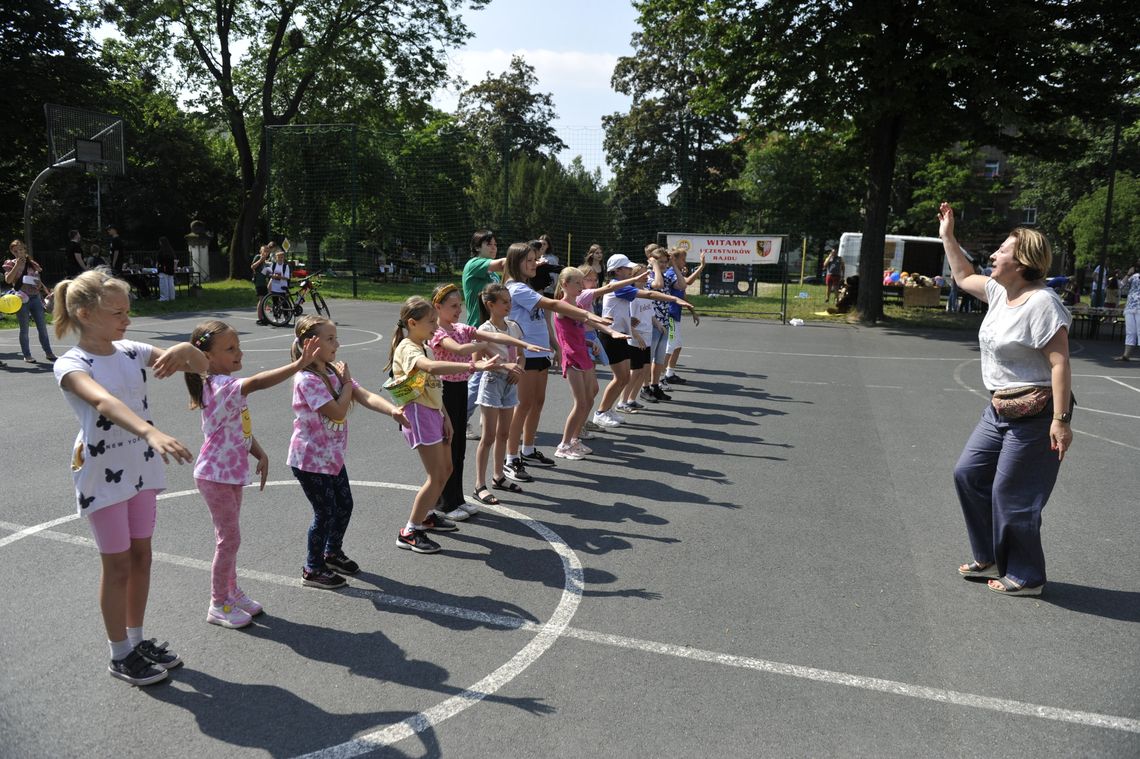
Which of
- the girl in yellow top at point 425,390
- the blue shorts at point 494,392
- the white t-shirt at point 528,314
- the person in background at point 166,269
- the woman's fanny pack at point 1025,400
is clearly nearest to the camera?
the woman's fanny pack at point 1025,400

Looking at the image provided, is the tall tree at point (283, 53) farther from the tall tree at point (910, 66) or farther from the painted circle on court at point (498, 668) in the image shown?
the painted circle on court at point (498, 668)

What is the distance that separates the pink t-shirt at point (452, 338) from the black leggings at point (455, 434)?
3.7 inches

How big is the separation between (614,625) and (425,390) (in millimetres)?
1917

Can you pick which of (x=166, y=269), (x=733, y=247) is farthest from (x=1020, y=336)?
(x=166, y=269)

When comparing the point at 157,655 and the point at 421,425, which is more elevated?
the point at 421,425

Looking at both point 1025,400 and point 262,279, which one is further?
point 262,279

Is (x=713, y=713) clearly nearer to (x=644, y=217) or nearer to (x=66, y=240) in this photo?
(x=644, y=217)

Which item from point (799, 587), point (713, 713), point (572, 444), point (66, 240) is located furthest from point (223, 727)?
point (66, 240)

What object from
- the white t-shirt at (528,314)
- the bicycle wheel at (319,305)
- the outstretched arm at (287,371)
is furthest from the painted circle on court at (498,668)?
the bicycle wheel at (319,305)

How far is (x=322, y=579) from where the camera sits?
491 centimetres

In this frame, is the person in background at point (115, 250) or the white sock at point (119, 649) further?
the person in background at point (115, 250)

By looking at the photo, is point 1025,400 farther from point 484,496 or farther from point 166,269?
point 166,269

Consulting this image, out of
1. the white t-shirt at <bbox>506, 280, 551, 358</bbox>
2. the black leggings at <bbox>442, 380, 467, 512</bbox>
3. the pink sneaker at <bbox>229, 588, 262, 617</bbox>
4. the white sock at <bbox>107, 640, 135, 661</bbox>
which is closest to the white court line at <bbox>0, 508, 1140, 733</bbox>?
the pink sneaker at <bbox>229, 588, 262, 617</bbox>

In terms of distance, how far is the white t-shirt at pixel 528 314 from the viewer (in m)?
6.89
